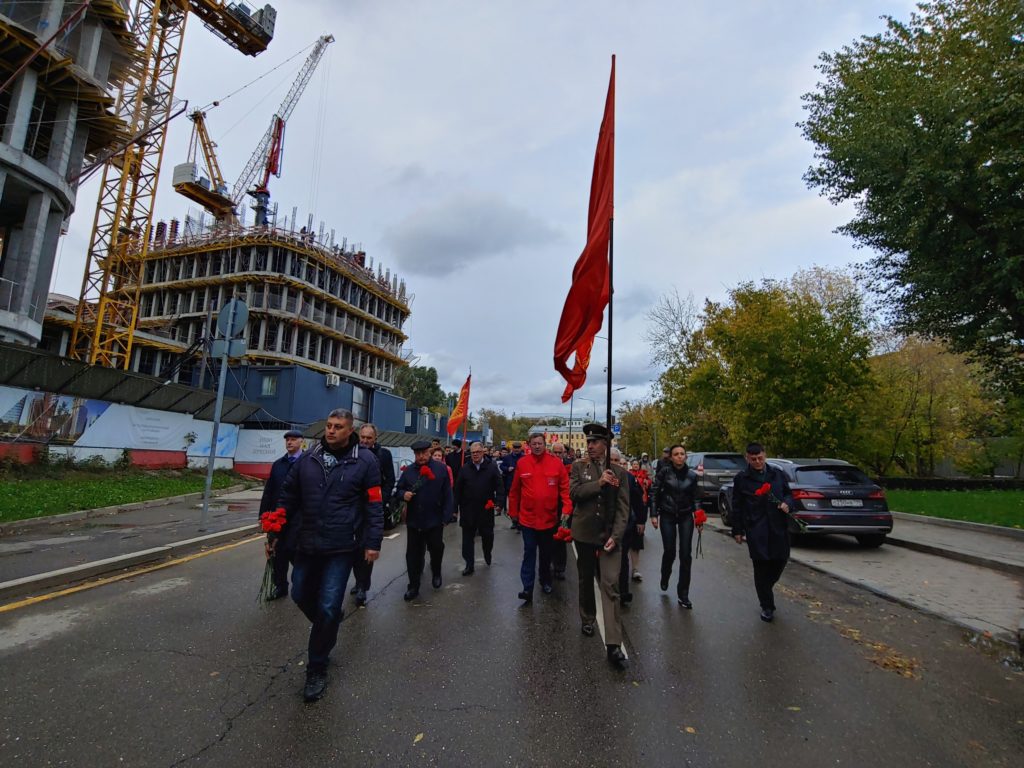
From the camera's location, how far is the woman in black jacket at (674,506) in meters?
6.30

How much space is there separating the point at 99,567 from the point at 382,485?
3.66 meters

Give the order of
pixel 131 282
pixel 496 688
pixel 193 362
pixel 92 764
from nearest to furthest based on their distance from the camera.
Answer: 1. pixel 92 764
2. pixel 496 688
3. pixel 131 282
4. pixel 193 362

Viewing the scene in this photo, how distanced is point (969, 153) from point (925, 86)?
1943 millimetres

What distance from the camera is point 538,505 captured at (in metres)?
6.16

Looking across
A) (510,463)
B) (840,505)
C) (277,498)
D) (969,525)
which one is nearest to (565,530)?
(277,498)

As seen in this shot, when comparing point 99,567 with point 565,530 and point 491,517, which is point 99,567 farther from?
point 565,530

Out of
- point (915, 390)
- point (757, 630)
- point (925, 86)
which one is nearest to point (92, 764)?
point (757, 630)

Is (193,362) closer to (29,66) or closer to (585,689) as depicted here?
(29,66)

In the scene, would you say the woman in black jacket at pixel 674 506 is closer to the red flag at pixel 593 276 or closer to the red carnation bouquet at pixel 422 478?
the red flag at pixel 593 276

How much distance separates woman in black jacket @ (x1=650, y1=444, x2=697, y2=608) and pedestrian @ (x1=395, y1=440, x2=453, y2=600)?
264cm

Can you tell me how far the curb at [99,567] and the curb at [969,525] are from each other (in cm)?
1526

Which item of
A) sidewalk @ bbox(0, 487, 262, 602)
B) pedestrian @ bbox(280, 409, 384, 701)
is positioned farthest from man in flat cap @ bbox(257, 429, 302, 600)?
sidewalk @ bbox(0, 487, 262, 602)

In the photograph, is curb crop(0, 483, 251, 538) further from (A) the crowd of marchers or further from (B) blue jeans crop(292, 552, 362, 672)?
(B) blue jeans crop(292, 552, 362, 672)

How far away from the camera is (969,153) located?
11.3 metres
